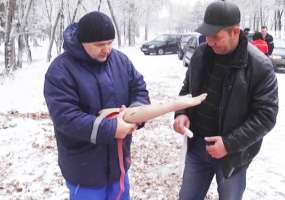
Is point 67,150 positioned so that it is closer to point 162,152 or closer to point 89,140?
point 89,140

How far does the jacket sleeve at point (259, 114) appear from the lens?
111 inches

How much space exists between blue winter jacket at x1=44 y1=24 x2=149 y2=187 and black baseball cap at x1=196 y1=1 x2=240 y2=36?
22.5 inches

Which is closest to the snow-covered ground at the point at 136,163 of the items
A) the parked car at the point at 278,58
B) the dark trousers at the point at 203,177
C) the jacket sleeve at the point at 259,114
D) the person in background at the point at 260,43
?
the dark trousers at the point at 203,177

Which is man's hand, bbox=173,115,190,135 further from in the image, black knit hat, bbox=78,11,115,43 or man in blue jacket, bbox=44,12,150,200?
black knit hat, bbox=78,11,115,43

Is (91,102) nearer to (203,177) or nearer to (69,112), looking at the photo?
(69,112)

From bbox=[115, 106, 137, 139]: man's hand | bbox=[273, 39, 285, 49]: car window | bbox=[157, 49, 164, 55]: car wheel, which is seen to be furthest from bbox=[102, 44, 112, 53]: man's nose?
bbox=[157, 49, 164, 55]: car wheel

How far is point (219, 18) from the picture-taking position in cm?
283

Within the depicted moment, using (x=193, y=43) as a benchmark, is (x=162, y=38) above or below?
below

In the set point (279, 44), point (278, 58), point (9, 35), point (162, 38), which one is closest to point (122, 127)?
point (9, 35)

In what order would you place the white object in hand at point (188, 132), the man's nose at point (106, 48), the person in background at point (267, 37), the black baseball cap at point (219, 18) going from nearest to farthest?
the man's nose at point (106, 48) → the black baseball cap at point (219, 18) → the white object in hand at point (188, 132) → the person in background at point (267, 37)

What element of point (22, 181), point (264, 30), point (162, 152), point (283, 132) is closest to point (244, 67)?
point (22, 181)

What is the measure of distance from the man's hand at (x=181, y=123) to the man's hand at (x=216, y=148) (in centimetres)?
22

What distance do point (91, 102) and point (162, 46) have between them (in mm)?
29863

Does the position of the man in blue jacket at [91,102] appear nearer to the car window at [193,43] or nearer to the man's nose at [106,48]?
the man's nose at [106,48]
